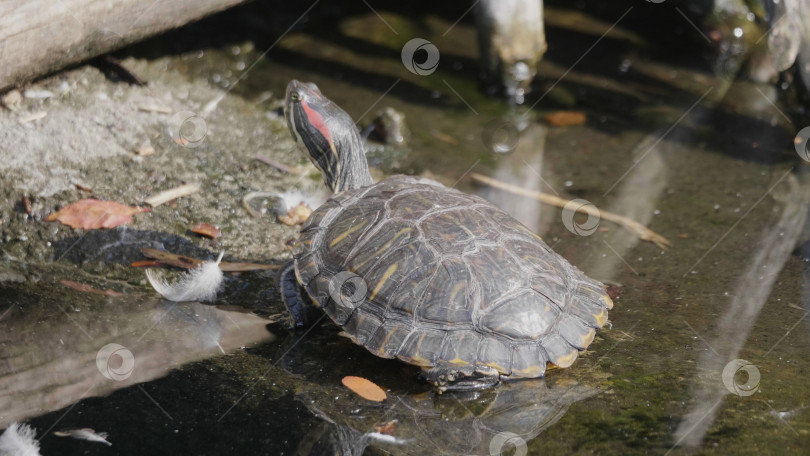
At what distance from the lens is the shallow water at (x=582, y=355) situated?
3172mm

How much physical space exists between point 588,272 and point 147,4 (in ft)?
13.2

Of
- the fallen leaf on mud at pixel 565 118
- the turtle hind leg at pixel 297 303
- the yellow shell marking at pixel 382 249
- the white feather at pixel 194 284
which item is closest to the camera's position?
the yellow shell marking at pixel 382 249

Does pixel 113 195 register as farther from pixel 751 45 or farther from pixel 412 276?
pixel 751 45

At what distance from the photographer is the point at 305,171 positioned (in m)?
6.07

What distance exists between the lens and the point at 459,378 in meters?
3.49

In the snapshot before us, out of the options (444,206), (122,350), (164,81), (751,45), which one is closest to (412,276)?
(444,206)

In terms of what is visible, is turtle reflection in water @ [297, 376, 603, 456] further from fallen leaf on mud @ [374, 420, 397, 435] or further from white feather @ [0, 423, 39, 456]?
white feather @ [0, 423, 39, 456]

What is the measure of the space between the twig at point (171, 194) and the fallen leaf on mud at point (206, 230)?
363 mm

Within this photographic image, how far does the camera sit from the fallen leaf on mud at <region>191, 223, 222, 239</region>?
198 inches

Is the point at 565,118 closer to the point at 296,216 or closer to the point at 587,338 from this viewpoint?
the point at 296,216

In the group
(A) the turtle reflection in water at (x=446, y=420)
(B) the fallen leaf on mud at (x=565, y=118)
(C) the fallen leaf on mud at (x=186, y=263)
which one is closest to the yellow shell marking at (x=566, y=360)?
(A) the turtle reflection in water at (x=446, y=420)

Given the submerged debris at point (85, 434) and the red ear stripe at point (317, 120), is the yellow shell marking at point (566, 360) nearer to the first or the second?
the submerged debris at point (85, 434)

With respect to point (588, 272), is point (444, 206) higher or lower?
higher

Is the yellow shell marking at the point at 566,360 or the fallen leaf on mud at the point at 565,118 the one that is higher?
the yellow shell marking at the point at 566,360
